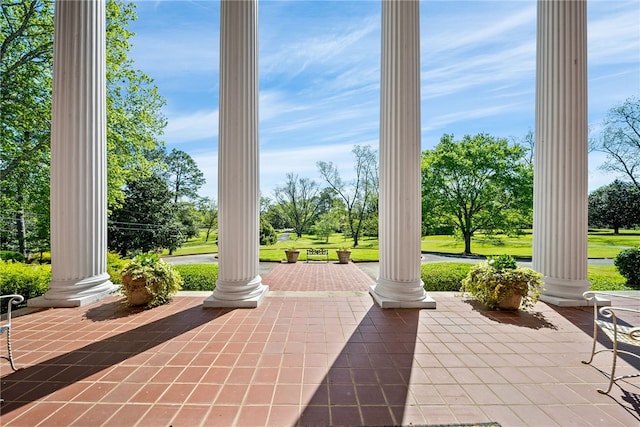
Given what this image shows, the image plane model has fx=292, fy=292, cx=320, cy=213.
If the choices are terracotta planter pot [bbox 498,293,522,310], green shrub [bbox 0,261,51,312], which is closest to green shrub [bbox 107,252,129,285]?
green shrub [bbox 0,261,51,312]

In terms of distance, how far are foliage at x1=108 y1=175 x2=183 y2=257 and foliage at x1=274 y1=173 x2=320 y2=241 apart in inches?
618

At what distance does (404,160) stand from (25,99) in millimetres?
14143

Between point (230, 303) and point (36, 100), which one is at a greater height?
point (36, 100)

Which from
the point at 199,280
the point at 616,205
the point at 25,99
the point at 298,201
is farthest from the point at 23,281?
the point at 298,201

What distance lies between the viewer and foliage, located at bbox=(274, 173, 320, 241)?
39.8 metres

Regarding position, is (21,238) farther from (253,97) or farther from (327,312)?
(327,312)

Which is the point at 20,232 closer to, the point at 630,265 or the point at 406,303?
the point at 406,303

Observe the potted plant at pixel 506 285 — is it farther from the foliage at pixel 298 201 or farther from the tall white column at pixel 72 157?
the foliage at pixel 298 201

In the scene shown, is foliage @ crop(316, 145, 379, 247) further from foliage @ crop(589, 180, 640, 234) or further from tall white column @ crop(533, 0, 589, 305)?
tall white column @ crop(533, 0, 589, 305)

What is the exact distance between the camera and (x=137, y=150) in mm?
14219

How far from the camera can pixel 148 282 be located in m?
5.90

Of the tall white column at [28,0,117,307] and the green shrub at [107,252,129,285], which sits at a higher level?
the tall white column at [28,0,117,307]

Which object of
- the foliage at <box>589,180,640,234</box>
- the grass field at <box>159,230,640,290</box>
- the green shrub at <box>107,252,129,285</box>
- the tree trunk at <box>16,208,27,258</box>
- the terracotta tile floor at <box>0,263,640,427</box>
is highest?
the foliage at <box>589,180,640,234</box>

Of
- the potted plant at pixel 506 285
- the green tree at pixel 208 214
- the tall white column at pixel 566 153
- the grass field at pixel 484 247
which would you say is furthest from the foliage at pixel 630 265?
the green tree at pixel 208 214
